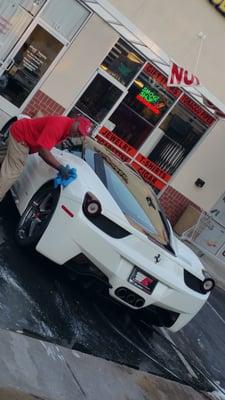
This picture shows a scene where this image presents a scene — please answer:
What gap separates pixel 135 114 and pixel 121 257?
33.6ft

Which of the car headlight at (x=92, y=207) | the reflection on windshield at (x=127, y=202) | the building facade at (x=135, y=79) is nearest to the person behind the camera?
the car headlight at (x=92, y=207)

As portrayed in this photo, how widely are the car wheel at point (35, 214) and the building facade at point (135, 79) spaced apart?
6.66 metres

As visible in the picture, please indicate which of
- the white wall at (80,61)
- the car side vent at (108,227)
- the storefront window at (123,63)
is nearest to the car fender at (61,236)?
the car side vent at (108,227)

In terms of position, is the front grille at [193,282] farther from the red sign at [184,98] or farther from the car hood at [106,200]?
the red sign at [184,98]

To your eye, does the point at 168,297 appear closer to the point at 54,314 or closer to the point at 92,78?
the point at 54,314

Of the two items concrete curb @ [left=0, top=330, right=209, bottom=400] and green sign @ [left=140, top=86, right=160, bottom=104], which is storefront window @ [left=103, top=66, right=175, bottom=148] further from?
concrete curb @ [left=0, top=330, right=209, bottom=400]

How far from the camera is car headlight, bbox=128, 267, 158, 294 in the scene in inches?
254

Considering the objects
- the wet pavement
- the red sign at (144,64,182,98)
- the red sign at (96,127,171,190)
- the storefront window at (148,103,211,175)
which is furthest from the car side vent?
the storefront window at (148,103,211,175)

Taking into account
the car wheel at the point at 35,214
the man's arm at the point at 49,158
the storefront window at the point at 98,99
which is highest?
the storefront window at the point at 98,99

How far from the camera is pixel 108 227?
6410mm

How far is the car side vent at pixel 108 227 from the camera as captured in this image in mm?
6379

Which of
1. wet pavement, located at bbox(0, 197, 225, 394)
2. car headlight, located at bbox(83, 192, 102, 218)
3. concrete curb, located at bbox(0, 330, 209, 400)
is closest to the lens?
concrete curb, located at bbox(0, 330, 209, 400)

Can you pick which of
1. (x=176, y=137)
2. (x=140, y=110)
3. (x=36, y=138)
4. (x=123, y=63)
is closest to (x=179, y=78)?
(x=123, y=63)

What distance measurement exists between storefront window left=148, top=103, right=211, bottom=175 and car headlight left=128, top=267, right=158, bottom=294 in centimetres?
1034
